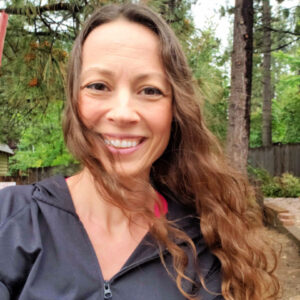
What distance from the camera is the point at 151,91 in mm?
1246

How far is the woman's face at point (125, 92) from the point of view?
3.91 feet

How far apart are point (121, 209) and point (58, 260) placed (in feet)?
0.99

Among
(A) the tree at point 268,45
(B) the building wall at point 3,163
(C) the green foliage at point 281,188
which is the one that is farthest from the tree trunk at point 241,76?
(B) the building wall at point 3,163

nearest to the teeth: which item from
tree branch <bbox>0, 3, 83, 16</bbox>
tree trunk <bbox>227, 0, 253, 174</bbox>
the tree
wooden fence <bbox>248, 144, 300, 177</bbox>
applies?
tree branch <bbox>0, 3, 83, 16</bbox>

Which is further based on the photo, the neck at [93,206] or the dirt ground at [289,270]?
the dirt ground at [289,270]

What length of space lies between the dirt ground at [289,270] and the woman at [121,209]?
1744mm

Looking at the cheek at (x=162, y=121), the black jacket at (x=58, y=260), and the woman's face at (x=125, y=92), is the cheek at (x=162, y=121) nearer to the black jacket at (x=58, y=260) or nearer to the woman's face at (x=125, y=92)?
the woman's face at (x=125, y=92)

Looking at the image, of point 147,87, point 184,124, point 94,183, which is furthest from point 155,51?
point 94,183

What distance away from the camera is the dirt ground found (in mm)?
3340

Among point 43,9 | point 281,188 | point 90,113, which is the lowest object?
point 281,188

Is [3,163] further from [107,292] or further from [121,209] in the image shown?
[107,292]

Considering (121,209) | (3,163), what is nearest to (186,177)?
(121,209)

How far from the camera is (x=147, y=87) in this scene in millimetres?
1229

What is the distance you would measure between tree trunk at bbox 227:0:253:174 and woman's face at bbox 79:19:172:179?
Result: 456cm
